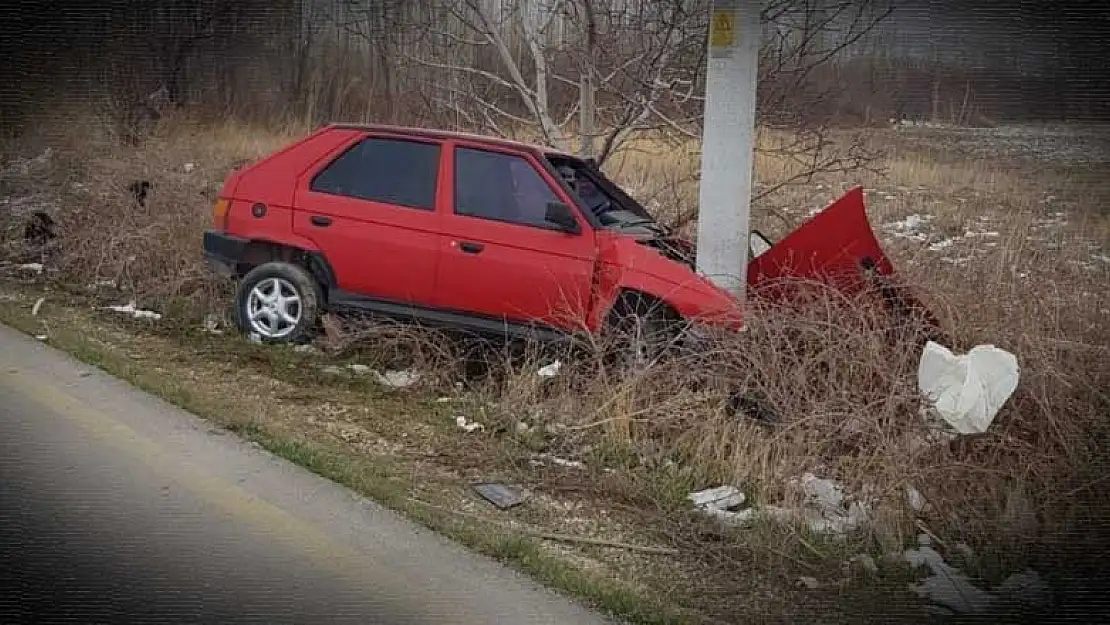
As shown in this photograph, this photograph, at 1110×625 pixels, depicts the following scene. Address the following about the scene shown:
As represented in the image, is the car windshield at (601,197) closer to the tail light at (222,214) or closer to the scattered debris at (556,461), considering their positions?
the scattered debris at (556,461)

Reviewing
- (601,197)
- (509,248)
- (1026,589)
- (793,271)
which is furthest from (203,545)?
(601,197)

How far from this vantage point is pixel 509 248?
6145 millimetres

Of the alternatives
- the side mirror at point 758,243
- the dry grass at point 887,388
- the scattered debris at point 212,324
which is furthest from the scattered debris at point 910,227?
the scattered debris at point 212,324

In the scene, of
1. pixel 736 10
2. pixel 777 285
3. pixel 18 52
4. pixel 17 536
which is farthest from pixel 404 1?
pixel 17 536

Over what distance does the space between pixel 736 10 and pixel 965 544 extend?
3171 millimetres

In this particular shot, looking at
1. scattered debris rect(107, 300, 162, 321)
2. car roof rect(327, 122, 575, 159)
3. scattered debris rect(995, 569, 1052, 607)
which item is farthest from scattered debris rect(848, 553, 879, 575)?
scattered debris rect(107, 300, 162, 321)

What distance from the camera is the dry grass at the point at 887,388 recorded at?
15.0 feet

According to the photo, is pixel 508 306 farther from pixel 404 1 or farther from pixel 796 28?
pixel 404 1

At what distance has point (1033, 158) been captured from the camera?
21.5ft

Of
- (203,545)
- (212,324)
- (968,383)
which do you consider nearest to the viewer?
(203,545)

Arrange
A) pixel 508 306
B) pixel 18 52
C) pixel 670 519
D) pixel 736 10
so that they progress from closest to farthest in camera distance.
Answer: pixel 670 519, pixel 736 10, pixel 508 306, pixel 18 52

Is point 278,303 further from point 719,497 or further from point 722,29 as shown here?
point 719,497

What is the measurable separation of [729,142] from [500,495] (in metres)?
2.57

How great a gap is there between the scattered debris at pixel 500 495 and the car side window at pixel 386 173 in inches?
91.4
